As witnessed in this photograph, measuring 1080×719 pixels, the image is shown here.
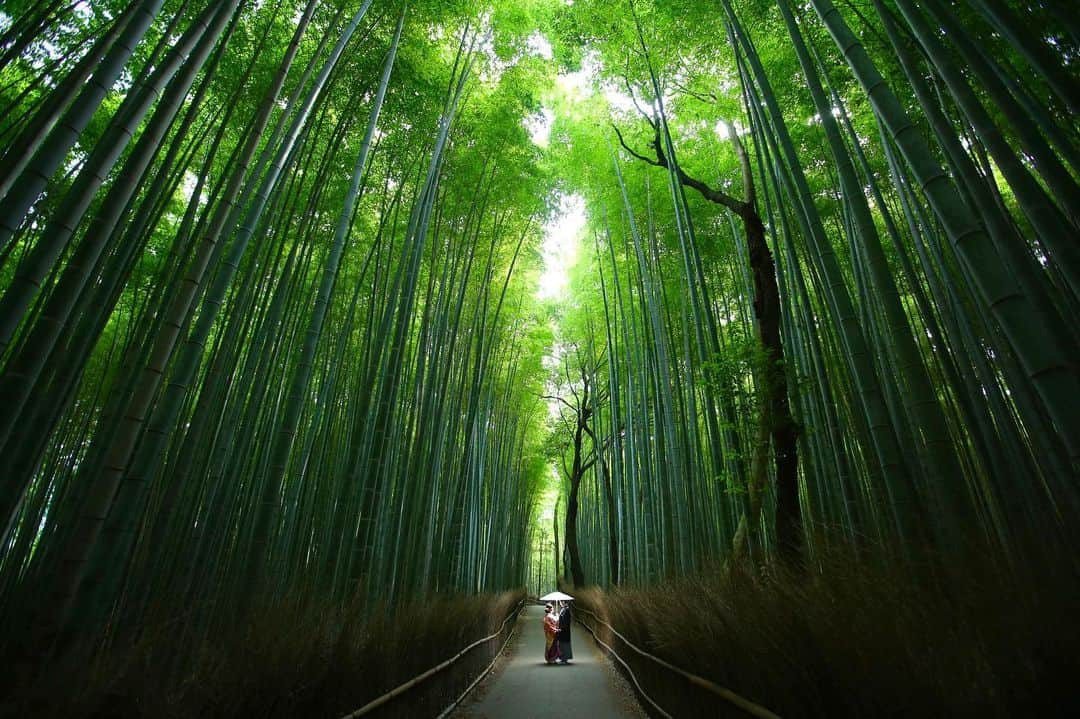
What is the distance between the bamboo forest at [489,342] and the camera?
1.26 m

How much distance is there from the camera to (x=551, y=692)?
4.38m

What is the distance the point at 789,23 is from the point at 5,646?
A: 3374 mm

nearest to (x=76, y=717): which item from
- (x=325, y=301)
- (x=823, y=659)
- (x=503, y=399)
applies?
(x=823, y=659)

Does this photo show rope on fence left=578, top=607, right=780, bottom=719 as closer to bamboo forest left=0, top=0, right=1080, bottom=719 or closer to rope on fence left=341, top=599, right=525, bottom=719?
bamboo forest left=0, top=0, right=1080, bottom=719

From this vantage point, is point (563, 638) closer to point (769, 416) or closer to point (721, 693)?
point (769, 416)

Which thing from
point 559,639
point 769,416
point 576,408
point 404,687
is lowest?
point 559,639

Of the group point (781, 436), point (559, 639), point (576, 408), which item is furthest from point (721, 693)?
point (576, 408)

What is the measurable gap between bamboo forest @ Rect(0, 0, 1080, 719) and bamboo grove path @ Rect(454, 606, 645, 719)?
0.18 m

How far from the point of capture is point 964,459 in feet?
11.5

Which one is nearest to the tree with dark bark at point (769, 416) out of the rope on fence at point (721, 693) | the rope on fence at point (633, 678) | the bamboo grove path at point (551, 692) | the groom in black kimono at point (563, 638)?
the rope on fence at point (721, 693)

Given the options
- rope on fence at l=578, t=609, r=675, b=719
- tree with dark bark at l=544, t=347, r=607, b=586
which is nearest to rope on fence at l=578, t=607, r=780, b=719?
rope on fence at l=578, t=609, r=675, b=719

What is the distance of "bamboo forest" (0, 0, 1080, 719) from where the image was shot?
1.26m

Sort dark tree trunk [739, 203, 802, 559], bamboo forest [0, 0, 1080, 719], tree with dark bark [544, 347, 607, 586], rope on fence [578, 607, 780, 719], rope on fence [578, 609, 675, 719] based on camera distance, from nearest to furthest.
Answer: bamboo forest [0, 0, 1080, 719] → rope on fence [578, 607, 780, 719] → rope on fence [578, 609, 675, 719] → dark tree trunk [739, 203, 802, 559] → tree with dark bark [544, 347, 607, 586]

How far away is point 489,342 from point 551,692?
3886 mm
